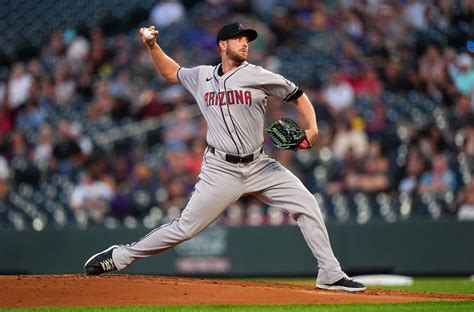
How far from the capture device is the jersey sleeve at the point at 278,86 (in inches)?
279

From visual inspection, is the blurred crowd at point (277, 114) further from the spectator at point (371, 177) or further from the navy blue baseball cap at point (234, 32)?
the navy blue baseball cap at point (234, 32)

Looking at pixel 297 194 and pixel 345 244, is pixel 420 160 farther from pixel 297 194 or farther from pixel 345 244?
pixel 297 194

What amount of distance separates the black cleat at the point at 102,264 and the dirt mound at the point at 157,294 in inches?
2.7

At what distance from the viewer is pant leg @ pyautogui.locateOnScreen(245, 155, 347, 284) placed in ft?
23.5

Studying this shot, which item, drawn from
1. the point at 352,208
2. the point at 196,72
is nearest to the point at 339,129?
the point at 352,208

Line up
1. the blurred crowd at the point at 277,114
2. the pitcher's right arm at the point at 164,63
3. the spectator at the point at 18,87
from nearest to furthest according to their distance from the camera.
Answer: the pitcher's right arm at the point at 164,63, the blurred crowd at the point at 277,114, the spectator at the point at 18,87

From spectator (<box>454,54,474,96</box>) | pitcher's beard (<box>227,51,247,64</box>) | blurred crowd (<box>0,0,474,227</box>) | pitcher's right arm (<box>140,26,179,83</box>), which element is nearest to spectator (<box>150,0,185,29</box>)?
blurred crowd (<box>0,0,474,227</box>)

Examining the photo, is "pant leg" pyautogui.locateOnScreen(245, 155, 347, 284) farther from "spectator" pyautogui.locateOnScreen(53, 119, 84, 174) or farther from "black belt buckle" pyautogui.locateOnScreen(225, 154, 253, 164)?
"spectator" pyautogui.locateOnScreen(53, 119, 84, 174)

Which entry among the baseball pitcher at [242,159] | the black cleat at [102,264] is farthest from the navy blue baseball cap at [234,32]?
the black cleat at [102,264]

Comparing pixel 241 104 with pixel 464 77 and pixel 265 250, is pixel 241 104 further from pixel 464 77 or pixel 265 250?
pixel 464 77

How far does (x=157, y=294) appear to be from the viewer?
6992mm

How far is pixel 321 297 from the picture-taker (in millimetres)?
6930

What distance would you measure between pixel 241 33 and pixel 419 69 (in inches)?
304

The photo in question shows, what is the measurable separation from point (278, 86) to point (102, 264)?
1941 millimetres
